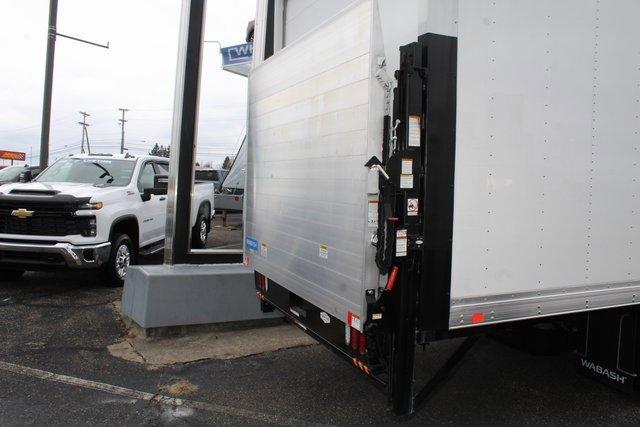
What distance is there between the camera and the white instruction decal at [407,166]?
97.3 inches

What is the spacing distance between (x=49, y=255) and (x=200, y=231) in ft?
11.7

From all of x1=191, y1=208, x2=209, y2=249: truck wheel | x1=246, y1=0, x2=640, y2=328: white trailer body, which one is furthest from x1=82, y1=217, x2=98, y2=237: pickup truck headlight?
x1=246, y1=0, x2=640, y2=328: white trailer body

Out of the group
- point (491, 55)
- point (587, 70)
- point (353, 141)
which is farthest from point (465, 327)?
point (587, 70)

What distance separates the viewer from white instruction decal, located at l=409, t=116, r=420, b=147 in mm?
2475

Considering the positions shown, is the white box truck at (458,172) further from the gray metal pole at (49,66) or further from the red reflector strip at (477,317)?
the gray metal pole at (49,66)

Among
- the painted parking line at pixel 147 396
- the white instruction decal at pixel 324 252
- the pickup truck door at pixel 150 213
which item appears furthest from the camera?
the pickup truck door at pixel 150 213

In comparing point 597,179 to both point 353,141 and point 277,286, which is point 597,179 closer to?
point 353,141

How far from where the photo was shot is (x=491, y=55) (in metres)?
2.58

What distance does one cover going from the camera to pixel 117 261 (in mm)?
7402

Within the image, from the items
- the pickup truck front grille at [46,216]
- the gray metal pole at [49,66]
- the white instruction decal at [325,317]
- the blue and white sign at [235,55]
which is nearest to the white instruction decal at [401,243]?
the white instruction decal at [325,317]

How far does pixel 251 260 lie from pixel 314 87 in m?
1.64

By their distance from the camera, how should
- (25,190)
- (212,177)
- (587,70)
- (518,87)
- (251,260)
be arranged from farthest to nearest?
(212,177)
(25,190)
(251,260)
(587,70)
(518,87)

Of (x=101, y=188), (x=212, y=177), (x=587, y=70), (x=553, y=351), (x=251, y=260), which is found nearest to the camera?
(x=587, y=70)

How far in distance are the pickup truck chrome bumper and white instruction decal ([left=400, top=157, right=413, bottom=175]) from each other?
18.3ft
